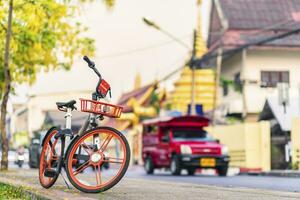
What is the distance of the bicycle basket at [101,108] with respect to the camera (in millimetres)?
8445

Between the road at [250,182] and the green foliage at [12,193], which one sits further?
the road at [250,182]

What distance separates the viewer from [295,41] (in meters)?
46.8

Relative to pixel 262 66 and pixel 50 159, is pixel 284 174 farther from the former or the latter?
pixel 262 66

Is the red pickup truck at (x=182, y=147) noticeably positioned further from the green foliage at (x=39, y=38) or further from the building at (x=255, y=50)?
the building at (x=255, y=50)

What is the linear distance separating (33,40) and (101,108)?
1141cm

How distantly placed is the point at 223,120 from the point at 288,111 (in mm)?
19468

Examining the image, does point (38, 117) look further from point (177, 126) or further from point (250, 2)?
point (177, 126)

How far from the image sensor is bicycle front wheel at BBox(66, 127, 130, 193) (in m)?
8.55

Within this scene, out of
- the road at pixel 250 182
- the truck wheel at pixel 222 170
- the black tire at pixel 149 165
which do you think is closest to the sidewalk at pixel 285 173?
the truck wheel at pixel 222 170

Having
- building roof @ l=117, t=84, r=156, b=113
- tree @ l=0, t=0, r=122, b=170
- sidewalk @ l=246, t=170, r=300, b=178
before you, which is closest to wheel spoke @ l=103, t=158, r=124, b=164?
tree @ l=0, t=0, r=122, b=170

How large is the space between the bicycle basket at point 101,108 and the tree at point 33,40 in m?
9.19

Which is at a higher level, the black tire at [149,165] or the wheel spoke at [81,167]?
the black tire at [149,165]

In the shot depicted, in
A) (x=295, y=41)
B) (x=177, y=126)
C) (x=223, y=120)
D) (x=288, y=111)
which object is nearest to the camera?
(x=177, y=126)

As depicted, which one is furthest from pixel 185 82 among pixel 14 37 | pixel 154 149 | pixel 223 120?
pixel 14 37
